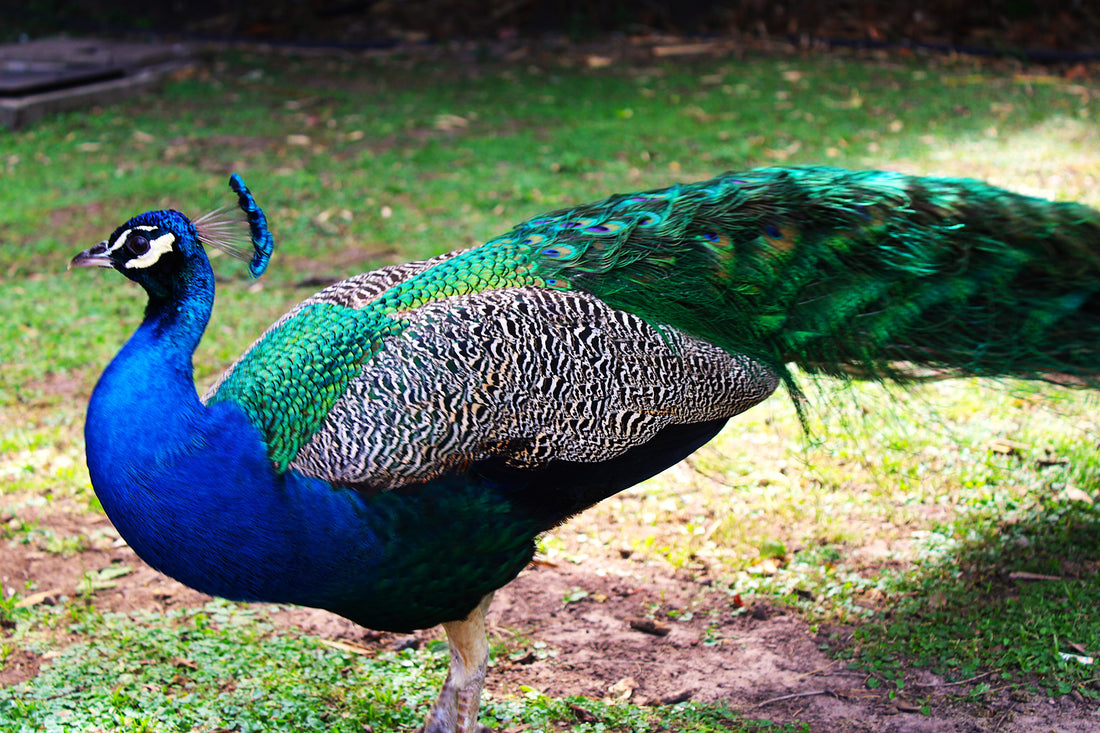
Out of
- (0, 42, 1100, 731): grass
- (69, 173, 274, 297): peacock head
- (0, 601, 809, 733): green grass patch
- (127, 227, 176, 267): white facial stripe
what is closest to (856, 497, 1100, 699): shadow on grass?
(0, 42, 1100, 731): grass

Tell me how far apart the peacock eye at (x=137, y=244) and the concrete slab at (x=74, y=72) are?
626 centimetres

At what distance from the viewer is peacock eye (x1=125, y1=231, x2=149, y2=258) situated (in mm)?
2121

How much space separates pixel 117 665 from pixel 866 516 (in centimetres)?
211

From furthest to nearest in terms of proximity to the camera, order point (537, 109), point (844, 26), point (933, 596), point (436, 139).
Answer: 1. point (844, 26)
2. point (537, 109)
3. point (436, 139)
4. point (933, 596)

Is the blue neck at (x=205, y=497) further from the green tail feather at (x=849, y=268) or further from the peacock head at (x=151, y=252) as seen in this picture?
the green tail feather at (x=849, y=268)

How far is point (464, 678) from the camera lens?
7.76ft

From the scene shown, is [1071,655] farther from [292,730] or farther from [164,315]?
[164,315]

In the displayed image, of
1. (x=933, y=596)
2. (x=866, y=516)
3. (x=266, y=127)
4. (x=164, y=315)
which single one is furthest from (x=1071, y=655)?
(x=266, y=127)

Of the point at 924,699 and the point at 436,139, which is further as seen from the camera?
the point at 436,139

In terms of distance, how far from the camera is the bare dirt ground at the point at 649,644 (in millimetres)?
2414

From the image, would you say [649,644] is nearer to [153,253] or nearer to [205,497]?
[205,497]

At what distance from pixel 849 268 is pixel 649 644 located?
1097 mm

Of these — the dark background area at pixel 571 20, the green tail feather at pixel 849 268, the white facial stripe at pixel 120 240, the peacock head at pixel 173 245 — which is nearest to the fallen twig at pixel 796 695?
the green tail feather at pixel 849 268

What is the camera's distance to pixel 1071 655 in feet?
8.20
